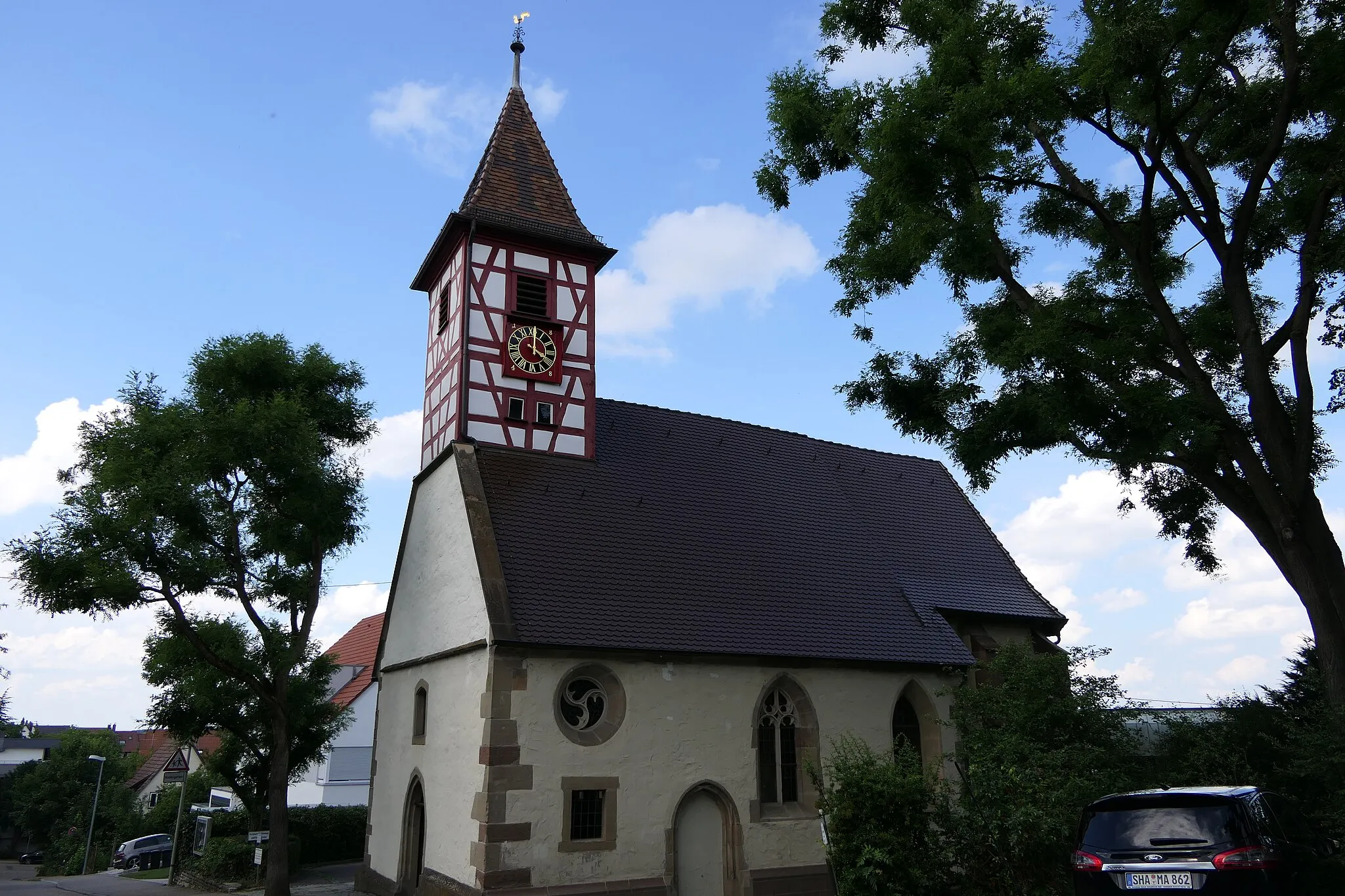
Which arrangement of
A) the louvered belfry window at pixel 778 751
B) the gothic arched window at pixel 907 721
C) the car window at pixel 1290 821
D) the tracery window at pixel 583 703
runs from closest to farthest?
the car window at pixel 1290 821
the tracery window at pixel 583 703
the louvered belfry window at pixel 778 751
the gothic arched window at pixel 907 721

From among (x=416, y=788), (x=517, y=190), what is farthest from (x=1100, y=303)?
(x=416, y=788)

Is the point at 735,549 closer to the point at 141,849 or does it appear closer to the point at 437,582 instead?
the point at 437,582

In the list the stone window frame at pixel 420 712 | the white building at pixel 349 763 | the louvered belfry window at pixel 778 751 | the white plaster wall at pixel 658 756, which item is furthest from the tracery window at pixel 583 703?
the white building at pixel 349 763

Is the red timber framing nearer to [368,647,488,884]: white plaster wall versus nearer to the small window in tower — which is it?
the small window in tower

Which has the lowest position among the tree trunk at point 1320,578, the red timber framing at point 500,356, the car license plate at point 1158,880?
the car license plate at point 1158,880

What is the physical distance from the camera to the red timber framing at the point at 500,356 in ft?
53.0

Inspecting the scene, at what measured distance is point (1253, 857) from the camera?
23.6 ft

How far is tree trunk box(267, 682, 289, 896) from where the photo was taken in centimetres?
1727

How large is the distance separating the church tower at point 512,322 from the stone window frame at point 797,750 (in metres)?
5.30

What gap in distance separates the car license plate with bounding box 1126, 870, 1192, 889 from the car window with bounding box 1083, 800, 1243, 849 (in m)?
0.22

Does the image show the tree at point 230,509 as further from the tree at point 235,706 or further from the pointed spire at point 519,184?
the pointed spire at point 519,184

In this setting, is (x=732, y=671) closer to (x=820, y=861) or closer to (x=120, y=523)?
(x=820, y=861)

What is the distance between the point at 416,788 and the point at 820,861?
6.59 meters

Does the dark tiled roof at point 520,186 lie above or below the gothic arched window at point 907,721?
above
